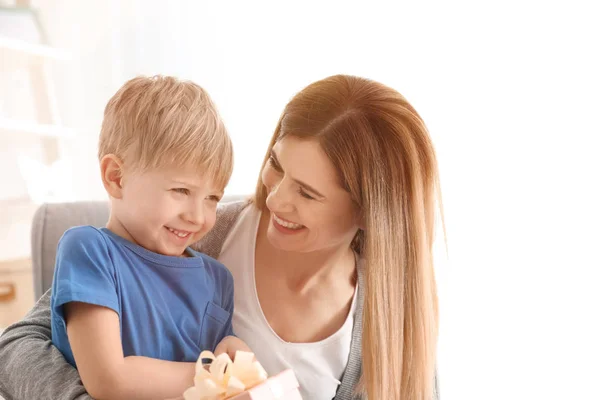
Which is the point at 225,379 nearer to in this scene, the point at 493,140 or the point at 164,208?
the point at 164,208

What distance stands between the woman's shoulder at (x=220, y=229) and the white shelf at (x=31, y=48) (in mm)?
1914

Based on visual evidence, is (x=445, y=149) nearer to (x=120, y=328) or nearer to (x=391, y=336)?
(x=391, y=336)

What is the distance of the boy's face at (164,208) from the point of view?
3.96ft

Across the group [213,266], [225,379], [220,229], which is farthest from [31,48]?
[225,379]

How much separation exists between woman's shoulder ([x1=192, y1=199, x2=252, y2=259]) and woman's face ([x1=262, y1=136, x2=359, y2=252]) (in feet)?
0.70

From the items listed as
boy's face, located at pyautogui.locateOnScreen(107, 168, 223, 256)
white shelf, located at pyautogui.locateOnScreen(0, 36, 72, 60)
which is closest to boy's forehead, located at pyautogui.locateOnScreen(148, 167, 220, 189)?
boy's face, located at pyautogui.locateOnScreen(107, 168, 223, 256)

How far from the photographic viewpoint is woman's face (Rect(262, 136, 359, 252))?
4.51 ft

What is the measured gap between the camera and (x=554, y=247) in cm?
243

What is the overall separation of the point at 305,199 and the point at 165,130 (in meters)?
0.32

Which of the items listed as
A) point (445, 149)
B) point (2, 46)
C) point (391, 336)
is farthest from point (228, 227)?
point (2, 46)

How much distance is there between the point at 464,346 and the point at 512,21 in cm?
115

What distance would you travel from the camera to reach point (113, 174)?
124 cm

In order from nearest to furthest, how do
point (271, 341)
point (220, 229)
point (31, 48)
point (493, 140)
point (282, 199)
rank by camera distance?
point (282, 199)
point (271, 341)
point (220, 229)
point (493, 140)
point (31, 48)

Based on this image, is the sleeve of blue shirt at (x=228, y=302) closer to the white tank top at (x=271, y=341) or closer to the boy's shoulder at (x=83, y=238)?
the white tank top at (x=271, y=341)
